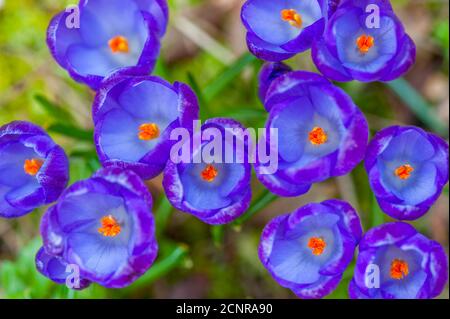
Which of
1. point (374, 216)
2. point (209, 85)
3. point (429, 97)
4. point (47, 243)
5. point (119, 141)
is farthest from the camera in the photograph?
point (429, 97)

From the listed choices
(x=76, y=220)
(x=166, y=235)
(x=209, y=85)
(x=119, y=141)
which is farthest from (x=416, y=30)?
(x=76, y=220)

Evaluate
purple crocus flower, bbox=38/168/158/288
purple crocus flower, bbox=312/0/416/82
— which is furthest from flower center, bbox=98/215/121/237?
purple crocus flower, bbox=312/0/416/82

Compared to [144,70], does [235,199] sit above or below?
below

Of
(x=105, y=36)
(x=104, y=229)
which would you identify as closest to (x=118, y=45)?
(x=105, y=36)

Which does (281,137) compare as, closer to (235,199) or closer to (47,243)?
(235,199)

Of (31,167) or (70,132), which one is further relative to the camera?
(70,132)

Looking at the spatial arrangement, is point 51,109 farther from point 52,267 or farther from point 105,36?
point 52,267
